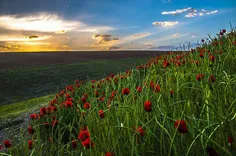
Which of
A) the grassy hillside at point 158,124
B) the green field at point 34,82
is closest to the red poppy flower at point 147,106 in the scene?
the grassy hillside at point 158,124

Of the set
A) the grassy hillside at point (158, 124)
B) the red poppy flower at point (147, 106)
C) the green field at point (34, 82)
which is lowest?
the green field at point (34, 82)

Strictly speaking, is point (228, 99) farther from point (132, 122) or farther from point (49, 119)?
point (49, 119)

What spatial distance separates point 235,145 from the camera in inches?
109

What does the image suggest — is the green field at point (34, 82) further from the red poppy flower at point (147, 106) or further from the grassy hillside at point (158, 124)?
the red poppy flower at point (147, 106)

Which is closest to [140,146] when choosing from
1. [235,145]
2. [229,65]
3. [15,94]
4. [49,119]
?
[235,145]

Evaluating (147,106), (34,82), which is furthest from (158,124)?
(34,82)

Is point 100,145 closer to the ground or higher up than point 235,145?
closer to the ground

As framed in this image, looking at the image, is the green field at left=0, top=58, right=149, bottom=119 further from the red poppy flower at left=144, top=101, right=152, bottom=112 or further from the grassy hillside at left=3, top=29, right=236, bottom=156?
the red poppy flower at left=144, top=101, right=152, bottom=112

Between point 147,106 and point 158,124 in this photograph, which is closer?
point 147,106

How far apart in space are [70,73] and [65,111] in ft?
85.0

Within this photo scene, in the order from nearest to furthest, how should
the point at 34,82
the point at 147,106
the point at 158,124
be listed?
the point at 147,106, the point at 158,124, the point at 34,82

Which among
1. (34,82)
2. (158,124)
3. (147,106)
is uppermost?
(147,106)

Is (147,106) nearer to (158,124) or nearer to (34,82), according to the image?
(158,124)

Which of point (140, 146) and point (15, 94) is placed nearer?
Result: point (140, 146)
